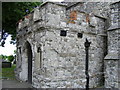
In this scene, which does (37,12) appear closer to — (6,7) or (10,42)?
(6,7)

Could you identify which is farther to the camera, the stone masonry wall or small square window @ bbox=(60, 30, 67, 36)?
small square window @ bbox=(60, 30, 67, 36)

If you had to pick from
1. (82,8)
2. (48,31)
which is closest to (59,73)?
(48,31)

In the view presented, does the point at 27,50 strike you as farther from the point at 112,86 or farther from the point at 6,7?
the point at 112,86

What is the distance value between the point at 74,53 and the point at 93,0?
540 centimetres

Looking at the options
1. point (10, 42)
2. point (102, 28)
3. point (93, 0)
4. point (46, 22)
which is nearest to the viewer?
point (46, 22)

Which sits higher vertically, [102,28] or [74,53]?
[102,28]

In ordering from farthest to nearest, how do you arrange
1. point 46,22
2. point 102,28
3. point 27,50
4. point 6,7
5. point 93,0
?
point 93,0
point 27,50
point 102,28
point 6,7
point 46,22

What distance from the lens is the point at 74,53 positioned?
7.43 m

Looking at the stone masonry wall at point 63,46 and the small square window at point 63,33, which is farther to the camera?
the small square window at point 63,33

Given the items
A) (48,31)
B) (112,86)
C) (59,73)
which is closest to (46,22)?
(48,31)

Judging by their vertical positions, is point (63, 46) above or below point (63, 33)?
below

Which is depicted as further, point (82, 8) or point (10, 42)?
point (10, 42)

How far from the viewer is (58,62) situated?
691 cm

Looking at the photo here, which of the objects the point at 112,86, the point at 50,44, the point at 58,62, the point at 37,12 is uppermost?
the point at 37,12
